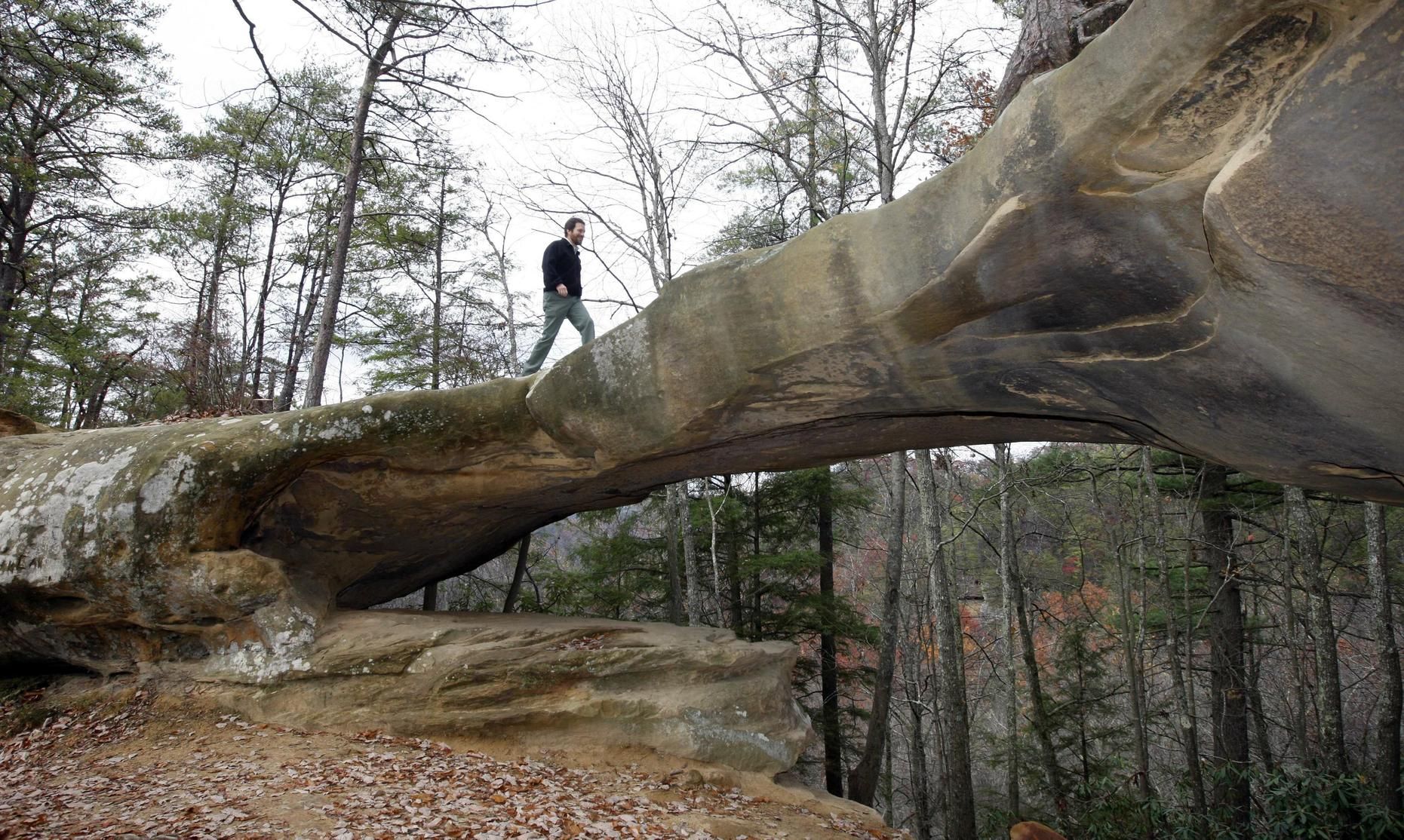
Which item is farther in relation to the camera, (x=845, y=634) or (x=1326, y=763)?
(x=845, y=634)

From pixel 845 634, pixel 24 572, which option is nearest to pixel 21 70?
pixel 24 572

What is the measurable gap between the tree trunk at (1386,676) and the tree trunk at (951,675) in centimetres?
423

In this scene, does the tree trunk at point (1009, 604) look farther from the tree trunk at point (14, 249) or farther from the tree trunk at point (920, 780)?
the tree trunk at point (14, 249)

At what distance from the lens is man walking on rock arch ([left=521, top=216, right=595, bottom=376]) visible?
8172 mm

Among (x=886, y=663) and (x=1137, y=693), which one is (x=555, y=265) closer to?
(x=886, y=663)

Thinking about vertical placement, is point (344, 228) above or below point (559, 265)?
above

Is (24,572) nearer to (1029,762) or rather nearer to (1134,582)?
(1029,762)

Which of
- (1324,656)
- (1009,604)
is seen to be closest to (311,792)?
(1009,604)

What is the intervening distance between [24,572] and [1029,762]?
1468 centimetres

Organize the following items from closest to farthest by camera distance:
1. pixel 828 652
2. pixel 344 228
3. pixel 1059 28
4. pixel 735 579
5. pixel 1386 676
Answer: pixel 1059 28
pixel 1386 676
pixel 344 228
pixel 828 652
pixel 735 579

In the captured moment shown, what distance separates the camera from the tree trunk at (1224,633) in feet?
37.2

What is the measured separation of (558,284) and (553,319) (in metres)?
0.38

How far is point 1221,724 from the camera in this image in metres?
11.8

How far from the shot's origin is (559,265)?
8.21m
